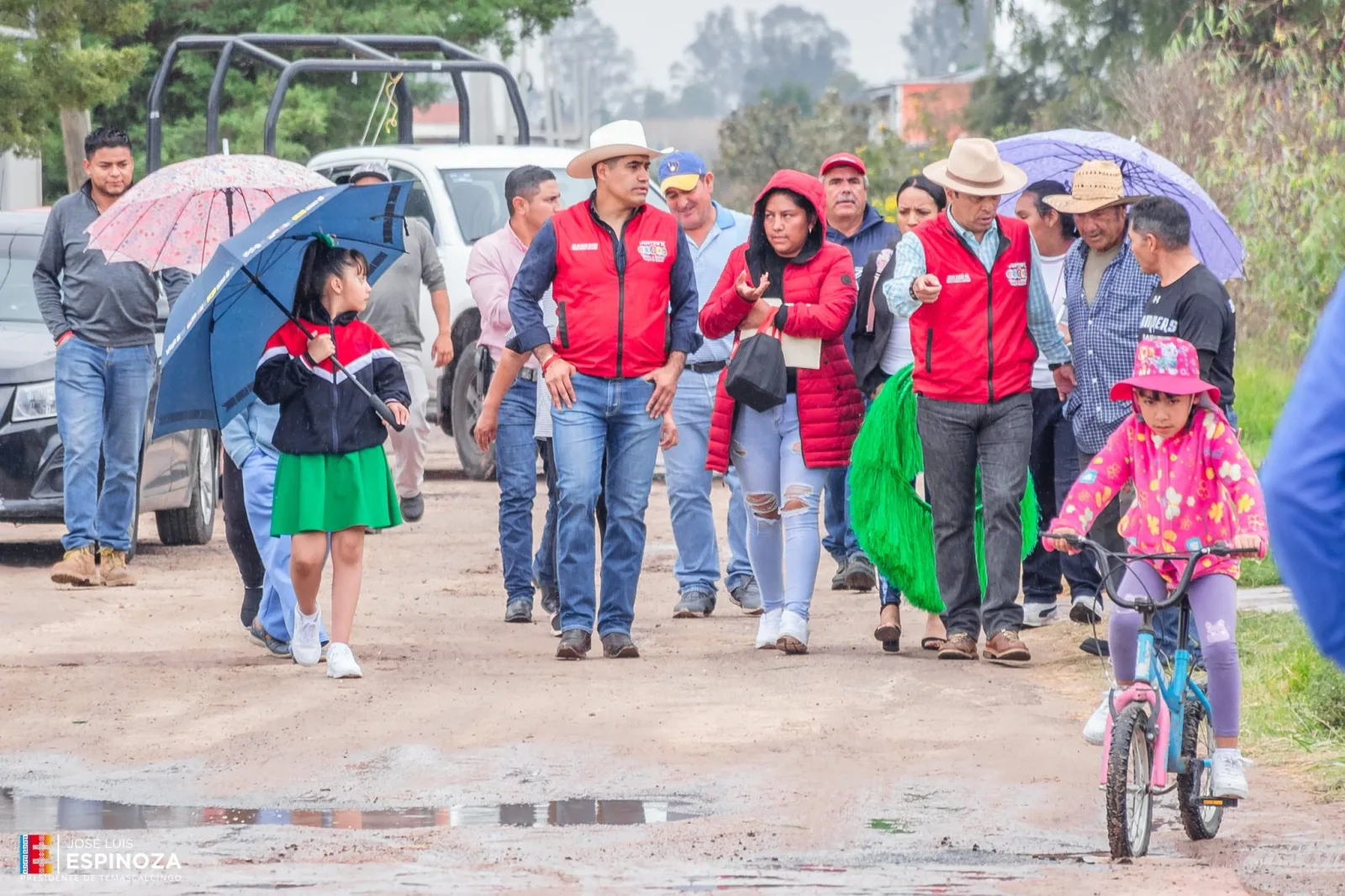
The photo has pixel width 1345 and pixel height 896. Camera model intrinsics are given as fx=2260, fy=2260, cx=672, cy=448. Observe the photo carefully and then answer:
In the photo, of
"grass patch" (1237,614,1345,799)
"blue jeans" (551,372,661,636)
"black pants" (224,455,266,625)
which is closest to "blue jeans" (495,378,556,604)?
"blue jeans" (551,372,661,636)

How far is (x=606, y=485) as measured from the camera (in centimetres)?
917

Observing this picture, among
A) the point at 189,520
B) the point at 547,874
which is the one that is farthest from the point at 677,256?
the point at 189,520

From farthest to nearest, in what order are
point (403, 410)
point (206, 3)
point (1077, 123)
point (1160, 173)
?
1. point (1077, 123)
2. point (206, 3)
3. point (1160, 173)
4. point (403, 410)

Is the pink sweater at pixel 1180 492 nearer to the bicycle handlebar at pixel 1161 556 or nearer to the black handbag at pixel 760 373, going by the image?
the bicycle handlebar at pixel 1161 556

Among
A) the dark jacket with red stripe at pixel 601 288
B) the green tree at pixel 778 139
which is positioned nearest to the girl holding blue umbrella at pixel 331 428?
the dark jacket with red stripe at pixel 601 288

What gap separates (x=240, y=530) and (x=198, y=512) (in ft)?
13.6

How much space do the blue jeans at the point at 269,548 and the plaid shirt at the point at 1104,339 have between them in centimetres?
321

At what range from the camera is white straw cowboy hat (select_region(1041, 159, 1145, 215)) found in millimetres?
8961

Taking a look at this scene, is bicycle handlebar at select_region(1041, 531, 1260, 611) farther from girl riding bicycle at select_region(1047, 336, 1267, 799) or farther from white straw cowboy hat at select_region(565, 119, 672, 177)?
white straw cowboy hat at select_region(565, 119, 672, 177)

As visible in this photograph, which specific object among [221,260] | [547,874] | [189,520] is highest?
[221,260]

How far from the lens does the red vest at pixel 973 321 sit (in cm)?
889

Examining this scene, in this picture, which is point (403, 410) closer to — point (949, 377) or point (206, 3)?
point (949, 377)

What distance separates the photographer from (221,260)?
28.4 feet

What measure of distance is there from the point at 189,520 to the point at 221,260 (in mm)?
5158
